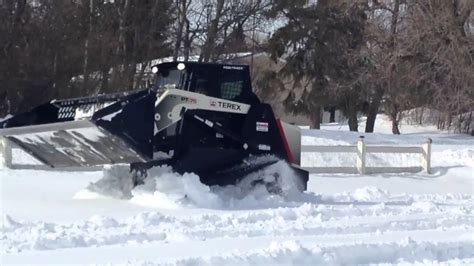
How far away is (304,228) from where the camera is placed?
398 inches

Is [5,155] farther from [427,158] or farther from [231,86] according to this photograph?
[427,158]

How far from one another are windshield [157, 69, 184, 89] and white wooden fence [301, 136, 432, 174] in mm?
6578

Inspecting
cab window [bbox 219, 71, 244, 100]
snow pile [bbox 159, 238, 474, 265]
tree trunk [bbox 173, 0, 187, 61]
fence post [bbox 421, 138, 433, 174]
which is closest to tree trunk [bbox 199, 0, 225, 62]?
tree trunk [bbox 173, 0, 187, 61]

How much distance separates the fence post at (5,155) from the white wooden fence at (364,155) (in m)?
6.97

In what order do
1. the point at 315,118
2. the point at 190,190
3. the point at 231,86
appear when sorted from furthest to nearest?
the point at 315,118 → the point at 231,86 → the point at 190,190

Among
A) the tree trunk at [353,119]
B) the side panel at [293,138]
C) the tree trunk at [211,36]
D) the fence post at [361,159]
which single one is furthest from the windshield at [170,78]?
the tree trunk at [353,119]

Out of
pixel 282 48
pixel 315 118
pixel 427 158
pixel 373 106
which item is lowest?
pixel 315 118

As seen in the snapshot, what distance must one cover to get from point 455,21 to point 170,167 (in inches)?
717

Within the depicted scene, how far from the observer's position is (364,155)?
20.2 m

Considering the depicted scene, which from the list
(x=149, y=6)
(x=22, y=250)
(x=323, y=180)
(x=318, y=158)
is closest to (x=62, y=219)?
(x=22, y=250)

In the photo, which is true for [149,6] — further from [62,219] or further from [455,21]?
[62,219]

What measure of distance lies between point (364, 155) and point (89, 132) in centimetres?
1018

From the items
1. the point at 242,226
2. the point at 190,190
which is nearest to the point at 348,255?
the point at 242,226

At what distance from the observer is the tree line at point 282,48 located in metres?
27.6
